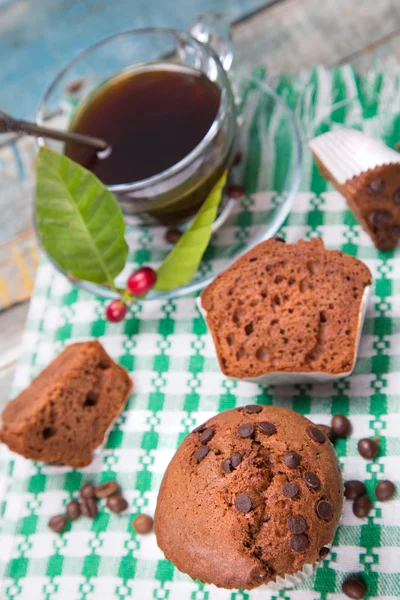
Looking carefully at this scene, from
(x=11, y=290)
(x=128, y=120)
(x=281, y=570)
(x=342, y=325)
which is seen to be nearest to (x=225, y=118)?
(x=128, y=120)

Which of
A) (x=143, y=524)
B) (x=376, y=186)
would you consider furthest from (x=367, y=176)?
(x=143, y=524)

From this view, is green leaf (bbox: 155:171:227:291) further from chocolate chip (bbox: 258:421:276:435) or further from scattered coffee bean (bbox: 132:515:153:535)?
scattered coffee bean (bbox: 132:515:153:535)

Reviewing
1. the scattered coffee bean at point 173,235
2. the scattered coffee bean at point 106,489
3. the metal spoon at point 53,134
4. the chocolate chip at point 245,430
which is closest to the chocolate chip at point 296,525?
the chocolate chip at point 245,430

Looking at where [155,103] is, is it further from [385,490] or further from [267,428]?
[385,490]

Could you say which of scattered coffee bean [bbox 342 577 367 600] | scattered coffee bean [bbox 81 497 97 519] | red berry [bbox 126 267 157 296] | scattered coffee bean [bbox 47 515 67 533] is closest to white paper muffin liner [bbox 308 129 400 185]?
red berry [bbox 126 267 157 296]

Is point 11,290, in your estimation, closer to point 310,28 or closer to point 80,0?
point 80,0

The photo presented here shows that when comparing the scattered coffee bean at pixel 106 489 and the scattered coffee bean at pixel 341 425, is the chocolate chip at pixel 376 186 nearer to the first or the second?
the scattered coffee bean at pixel 341 425
